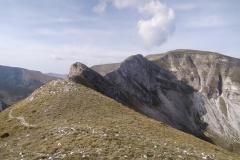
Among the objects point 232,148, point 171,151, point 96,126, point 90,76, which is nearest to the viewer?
point 171,151

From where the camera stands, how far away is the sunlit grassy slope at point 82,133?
27.7 m

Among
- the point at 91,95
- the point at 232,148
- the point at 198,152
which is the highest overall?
the point at 91,95

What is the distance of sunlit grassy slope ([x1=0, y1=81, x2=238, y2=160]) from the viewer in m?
27.7

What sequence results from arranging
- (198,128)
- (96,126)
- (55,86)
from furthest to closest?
(198,128), (55,86), (96,126)

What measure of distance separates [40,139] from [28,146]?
73.2 inches

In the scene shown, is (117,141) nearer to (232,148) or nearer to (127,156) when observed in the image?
(127,156)

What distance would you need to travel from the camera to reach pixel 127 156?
1034 inches

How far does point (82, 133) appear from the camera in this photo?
107ft

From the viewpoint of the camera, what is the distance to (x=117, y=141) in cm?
2984

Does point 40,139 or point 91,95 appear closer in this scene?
point 40,139

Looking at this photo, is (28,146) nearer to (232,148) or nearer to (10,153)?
(10,153)

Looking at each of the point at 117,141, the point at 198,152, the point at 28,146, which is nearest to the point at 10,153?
the point at 28,146

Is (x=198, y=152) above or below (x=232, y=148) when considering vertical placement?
above

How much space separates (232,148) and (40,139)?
165 m
